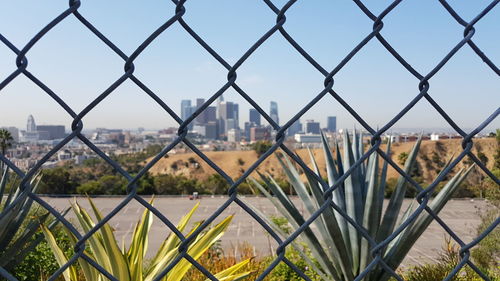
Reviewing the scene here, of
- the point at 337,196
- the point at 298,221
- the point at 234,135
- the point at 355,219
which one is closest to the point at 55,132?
the point at 298,221

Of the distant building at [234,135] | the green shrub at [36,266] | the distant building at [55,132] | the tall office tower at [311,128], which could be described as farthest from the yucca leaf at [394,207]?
the distant building at [234,135]

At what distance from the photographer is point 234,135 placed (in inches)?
4542

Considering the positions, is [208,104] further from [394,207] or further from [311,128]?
[311,128]

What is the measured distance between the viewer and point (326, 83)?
34.8 inches

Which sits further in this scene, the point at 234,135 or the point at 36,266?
the point at 234,135

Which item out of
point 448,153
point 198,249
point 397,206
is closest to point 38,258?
point 198,249

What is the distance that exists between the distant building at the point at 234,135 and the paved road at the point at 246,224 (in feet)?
234

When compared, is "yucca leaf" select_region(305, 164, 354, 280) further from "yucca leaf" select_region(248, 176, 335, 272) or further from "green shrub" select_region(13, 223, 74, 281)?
"green shrub" select_region(13, 223, 74, 281)

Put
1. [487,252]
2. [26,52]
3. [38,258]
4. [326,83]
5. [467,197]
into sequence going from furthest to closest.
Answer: [467,197]
[487,252]
[38,258]
[326,83]
[26,52]

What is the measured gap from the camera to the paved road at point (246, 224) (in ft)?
70.1

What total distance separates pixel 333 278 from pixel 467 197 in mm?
42556

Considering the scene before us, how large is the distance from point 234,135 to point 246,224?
284 feet

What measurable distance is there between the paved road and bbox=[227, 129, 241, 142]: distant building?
71266 millimetres

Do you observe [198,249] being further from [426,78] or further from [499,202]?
[499,202]
